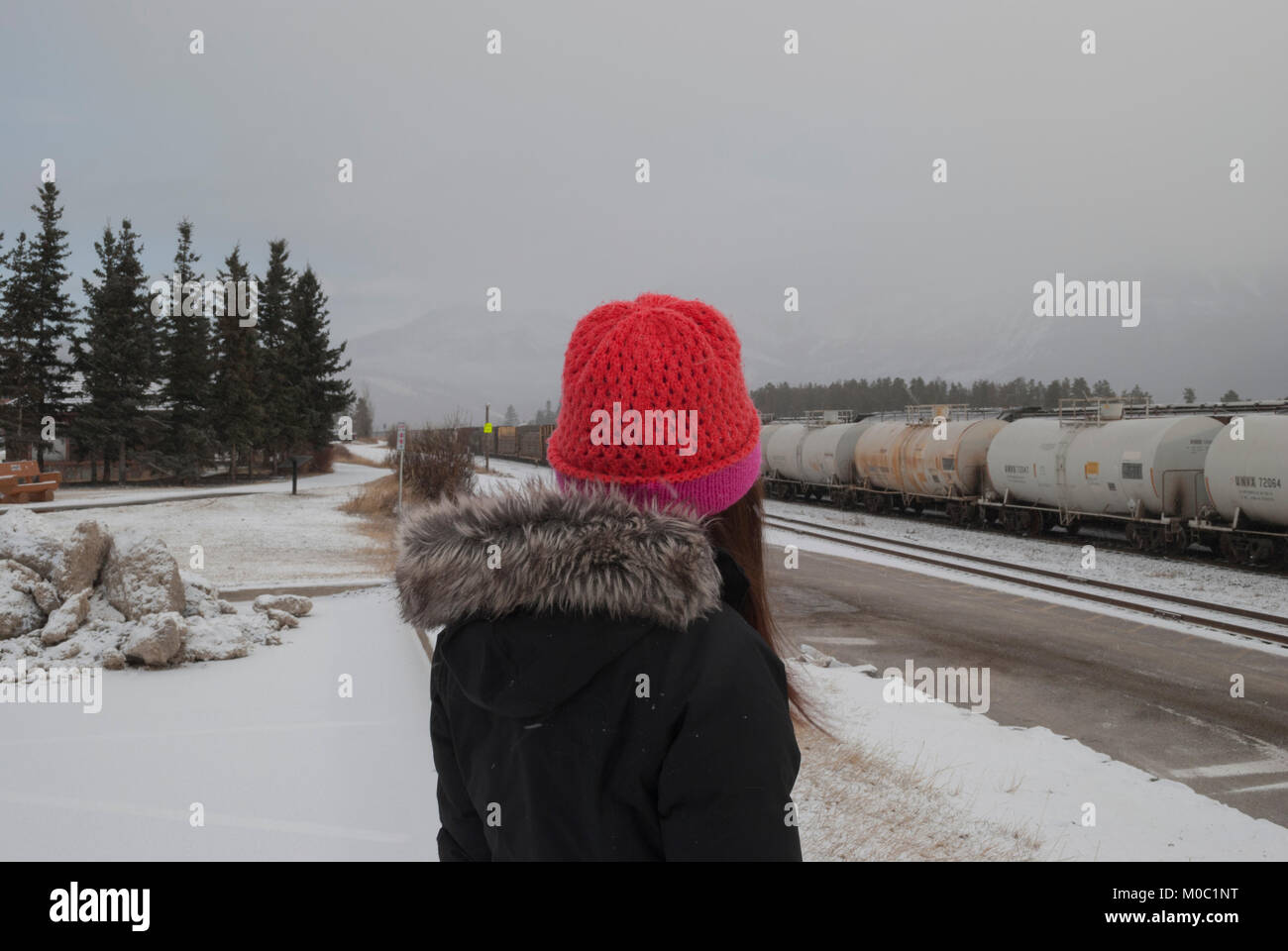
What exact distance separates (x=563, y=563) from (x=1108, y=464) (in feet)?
75.3

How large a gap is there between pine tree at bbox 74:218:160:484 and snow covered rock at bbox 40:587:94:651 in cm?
3937

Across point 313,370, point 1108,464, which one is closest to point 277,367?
point 313,370

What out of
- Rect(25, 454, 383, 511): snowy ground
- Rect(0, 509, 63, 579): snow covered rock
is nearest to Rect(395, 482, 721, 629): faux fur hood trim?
Rect(0, 509, 63, 579): snow covered rock

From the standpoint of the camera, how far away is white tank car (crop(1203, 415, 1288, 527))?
1695 cm

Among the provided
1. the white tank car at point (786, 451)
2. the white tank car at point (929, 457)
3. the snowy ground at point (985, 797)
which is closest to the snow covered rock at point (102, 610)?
the snowy ground at point (985, 797)

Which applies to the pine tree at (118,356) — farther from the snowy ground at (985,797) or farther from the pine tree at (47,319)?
the snowy ground at (985,797)

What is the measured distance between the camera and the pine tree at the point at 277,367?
1969 inches

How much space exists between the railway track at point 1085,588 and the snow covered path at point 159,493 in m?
24.4

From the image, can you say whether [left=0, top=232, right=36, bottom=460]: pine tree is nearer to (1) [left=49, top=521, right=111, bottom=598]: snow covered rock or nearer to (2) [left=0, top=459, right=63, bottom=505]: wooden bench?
(2) [left=0, top=459, right=63, bottom=505]: wooden bench

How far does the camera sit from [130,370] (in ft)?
141

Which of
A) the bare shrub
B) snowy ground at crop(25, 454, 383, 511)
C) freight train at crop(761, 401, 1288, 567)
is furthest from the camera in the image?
snowy ground at crop(25, 454, 383, 511)
